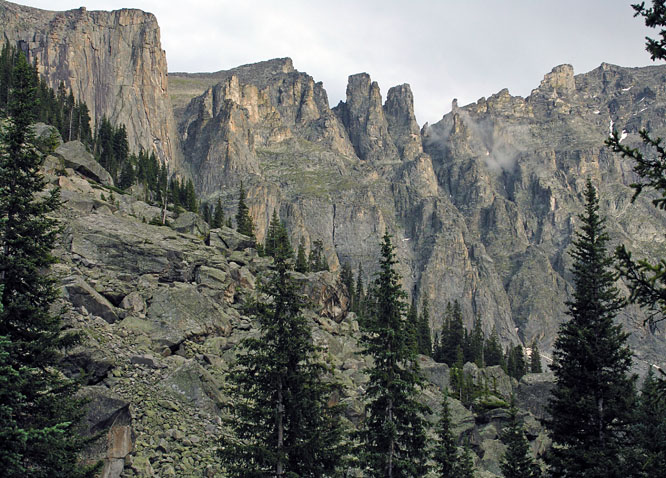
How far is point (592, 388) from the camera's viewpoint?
22891 mm

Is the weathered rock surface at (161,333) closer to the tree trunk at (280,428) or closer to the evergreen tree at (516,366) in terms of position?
the tree trunk at (280,428)

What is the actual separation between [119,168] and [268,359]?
278 feet

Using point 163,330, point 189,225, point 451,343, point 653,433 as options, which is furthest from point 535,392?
point 653,433

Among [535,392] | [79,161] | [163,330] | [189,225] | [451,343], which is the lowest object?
[535,392]

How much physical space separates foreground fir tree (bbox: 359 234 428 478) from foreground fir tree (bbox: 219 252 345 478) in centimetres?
350

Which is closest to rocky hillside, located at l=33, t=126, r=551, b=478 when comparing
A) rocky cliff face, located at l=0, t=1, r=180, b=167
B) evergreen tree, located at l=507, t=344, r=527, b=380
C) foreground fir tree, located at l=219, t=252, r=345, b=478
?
foreground fir tree, located at l=219, t=252, r=345, b=478

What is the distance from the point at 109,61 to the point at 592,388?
19021 centimetres

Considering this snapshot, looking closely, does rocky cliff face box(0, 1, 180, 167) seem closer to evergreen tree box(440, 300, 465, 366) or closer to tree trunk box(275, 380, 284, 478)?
evergreen tree box(440, 300, 465, 366)

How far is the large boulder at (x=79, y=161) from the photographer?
5578 cm

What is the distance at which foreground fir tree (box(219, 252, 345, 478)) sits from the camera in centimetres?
1897

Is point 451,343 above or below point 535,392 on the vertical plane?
above

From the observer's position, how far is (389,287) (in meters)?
25.0

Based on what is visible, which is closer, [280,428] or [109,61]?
[280,428]

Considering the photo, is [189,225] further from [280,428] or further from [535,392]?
[535,392]
